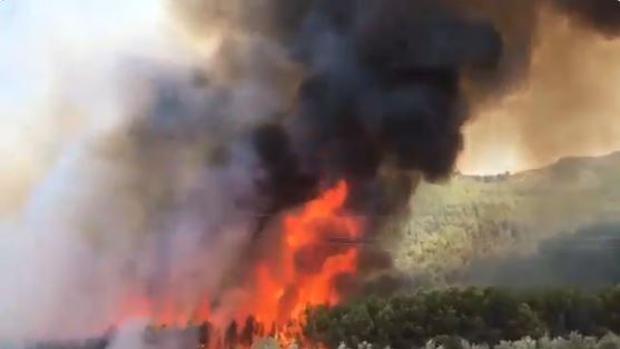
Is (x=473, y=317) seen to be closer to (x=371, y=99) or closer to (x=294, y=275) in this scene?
(x=294, y=275)

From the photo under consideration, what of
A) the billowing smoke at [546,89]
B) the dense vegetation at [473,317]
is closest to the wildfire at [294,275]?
the dense vegetation at [473,317]

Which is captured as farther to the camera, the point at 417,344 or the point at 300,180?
the point at 300,180

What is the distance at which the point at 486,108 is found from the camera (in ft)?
24.4

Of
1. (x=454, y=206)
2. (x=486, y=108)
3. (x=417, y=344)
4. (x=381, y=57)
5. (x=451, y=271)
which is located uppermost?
(x=381, y=57)

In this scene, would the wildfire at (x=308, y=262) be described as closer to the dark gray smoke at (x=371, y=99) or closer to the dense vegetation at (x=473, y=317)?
the dark gray smoke at (x=371, y=99)

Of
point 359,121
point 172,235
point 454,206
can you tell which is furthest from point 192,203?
point 454,206

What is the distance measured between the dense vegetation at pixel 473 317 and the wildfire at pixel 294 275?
0.27 metres

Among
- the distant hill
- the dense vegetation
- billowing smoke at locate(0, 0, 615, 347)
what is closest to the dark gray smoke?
billowing smoke at locate(0, 0, 615, 347)

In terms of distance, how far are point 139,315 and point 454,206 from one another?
237cm

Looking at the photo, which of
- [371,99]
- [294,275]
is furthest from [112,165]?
[371,99]

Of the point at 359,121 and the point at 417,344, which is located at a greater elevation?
the point at 359,121

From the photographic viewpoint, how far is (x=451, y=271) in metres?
6.98

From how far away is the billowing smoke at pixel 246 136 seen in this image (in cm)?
711

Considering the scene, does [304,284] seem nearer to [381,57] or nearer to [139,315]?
[139,315]
